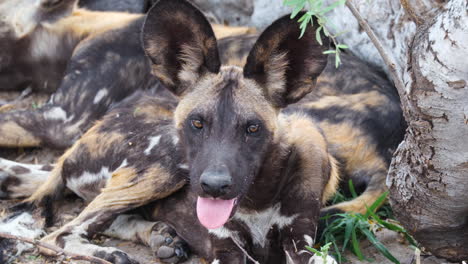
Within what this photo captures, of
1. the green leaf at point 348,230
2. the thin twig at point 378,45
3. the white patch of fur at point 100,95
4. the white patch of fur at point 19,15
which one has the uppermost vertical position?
the thin twig at point 378,45

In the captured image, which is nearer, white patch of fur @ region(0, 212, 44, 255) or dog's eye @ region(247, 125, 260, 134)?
dog's eye @ region(247, 125, 260, 134)

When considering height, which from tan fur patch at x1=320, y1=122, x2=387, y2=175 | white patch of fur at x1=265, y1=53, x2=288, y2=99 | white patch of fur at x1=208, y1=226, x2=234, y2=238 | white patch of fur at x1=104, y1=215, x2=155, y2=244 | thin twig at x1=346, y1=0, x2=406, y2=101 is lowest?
white patch of fur at x1=104, y1=215, x2=155, y2=244

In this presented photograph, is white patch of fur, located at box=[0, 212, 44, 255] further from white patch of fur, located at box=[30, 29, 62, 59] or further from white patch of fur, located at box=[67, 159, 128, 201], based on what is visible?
white patch of fur, located at box=[30, 29, 62, 59]

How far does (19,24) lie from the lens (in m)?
5.11

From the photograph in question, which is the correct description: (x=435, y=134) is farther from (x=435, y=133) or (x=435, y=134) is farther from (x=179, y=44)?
(x=179, y=44)

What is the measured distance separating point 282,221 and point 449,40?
1.12 m

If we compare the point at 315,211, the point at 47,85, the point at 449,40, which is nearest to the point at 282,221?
→ the point at 315,211

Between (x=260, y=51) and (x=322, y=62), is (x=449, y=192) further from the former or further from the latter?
(x=260, y=51)

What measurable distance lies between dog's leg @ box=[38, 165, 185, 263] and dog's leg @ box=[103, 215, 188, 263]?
0.14 meters

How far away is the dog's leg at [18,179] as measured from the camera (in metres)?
4.12

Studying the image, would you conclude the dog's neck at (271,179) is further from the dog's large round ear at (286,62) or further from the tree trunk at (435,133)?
the tree trunk at (435,133)

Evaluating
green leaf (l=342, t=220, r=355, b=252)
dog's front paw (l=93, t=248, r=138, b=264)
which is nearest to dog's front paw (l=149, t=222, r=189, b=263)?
dog's front paw (l=93, t=248, r=138, b=264)

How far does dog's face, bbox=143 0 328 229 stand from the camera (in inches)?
108

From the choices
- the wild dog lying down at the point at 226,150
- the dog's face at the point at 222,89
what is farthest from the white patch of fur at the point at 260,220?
the dog's face at the point at 222,89
